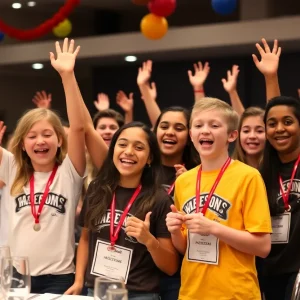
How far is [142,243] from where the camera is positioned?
3.04 m

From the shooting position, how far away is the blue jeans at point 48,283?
339cm

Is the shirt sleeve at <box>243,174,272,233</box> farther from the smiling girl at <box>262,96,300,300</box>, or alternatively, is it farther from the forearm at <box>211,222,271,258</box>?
the smiling girl at <box>262,96,300,300</box>

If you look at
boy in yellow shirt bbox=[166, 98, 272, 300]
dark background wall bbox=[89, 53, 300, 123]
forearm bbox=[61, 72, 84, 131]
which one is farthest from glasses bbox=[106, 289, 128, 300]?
dark background wall bbox=[89, 53, 300, 123]

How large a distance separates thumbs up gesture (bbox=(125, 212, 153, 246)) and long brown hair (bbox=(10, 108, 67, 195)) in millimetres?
828

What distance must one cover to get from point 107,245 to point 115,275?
5.8 inches

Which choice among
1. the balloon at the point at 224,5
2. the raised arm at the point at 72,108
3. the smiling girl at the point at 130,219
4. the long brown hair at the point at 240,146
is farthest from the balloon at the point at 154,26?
the smiling girl at the point at 130,219

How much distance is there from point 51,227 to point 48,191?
0.60 ft

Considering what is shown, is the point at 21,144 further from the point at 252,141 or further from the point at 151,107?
the point at 151,107

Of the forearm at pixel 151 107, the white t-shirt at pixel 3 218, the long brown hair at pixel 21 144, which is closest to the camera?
the long brown hair at pixel 21 144

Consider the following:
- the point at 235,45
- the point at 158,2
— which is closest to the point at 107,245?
the point at 158,2

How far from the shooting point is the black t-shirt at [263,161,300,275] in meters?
3.30

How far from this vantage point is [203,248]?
2977 millimetres

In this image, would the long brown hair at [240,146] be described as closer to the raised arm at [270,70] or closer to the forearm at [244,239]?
the raised arm at [270,70]

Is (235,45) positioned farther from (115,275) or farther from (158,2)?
(115,275)
